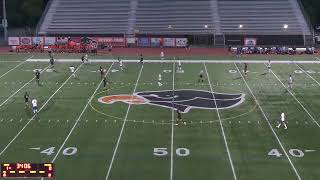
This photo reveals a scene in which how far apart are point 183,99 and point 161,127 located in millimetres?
6076

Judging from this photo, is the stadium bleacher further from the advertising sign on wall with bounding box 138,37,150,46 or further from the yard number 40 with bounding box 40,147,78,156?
the yard number 40 with bounding box 40,147,78,156

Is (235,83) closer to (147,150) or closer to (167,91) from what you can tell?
(167,91)

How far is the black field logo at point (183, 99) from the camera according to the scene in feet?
104

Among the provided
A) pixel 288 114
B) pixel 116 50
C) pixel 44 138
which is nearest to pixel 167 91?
pixel 288 114

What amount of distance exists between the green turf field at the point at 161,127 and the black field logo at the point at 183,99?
0.39 ft

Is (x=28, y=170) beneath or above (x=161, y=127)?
above

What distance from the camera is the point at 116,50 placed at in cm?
5684

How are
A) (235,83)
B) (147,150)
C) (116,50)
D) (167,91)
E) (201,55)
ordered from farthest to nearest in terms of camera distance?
(116,50)
(201,55)
(235,83)
(167,91)
(147,150)

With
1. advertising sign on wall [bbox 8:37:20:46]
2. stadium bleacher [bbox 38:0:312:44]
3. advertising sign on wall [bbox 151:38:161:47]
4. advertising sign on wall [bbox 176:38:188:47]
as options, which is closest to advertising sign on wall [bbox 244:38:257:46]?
stadium bleacher [bbox 38:0:312:44]

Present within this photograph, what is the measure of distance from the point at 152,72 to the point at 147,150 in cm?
1923

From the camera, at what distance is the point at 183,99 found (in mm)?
33156

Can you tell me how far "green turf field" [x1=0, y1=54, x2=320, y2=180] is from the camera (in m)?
21.8

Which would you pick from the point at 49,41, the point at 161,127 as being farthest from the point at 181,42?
the point at 161,127

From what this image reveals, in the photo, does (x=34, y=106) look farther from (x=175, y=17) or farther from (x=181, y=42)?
(x=175, y=17)
